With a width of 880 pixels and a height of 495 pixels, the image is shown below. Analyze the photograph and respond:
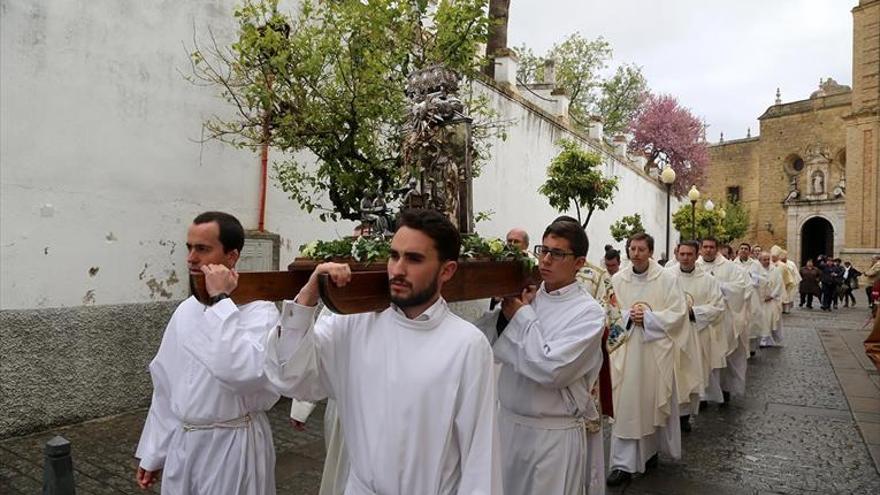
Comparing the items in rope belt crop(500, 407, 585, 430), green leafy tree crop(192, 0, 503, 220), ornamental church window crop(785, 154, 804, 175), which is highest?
ornamental church window crop(785, 154, 804, 175)

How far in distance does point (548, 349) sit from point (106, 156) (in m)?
5.51

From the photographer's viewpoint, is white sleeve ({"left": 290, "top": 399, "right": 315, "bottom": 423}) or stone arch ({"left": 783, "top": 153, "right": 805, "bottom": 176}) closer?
white sleeve ({"left": 290, "top": 399, "right": 315, "bottom": 423})

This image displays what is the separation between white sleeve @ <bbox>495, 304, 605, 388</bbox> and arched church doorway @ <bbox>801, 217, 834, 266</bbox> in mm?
45660

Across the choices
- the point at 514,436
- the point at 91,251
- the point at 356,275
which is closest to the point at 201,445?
the point at 356,275

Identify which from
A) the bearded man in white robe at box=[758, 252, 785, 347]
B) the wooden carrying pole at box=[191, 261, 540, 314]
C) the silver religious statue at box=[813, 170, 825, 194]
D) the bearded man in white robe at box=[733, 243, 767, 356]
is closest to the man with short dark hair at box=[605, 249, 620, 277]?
the bearded man in white robe at box=[733, 243, 767, 356]

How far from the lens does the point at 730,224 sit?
34594 millimetres

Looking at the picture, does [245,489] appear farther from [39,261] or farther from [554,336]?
[39,261]

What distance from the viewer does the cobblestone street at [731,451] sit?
538 cm

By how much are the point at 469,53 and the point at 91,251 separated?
165 inches

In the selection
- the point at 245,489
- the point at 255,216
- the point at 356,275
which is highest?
the point at 255,216

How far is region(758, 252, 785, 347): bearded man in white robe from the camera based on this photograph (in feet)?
44.8

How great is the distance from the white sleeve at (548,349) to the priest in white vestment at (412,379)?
0.78 meters

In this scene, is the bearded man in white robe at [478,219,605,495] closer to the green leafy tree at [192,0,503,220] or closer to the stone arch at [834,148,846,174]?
the green leafy tree at [192,0,503,220]

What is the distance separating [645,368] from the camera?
603 cm
